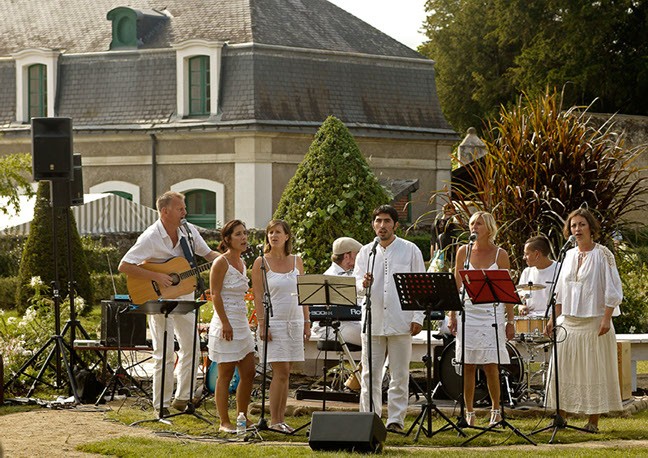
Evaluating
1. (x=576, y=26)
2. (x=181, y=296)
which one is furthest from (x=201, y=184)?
(x=181, y=296)

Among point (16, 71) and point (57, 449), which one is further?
point (16, 71)

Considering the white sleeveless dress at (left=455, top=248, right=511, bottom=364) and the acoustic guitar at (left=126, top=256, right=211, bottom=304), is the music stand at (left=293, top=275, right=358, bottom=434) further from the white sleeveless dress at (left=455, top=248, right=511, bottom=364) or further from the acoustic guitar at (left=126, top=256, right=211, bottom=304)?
the acoustic guitar at (left=126, top=256, right=211, bottom=304)

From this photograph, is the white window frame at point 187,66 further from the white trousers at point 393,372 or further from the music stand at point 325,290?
the music stand at point 325,290

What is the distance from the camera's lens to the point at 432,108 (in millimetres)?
35094

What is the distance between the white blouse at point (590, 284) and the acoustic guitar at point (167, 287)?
3.17m

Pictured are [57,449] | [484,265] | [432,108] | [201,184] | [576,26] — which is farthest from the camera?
[576,26]

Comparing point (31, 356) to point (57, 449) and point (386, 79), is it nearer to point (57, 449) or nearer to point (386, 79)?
point (57, 449)

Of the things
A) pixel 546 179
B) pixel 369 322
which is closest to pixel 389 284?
pixel 369 322

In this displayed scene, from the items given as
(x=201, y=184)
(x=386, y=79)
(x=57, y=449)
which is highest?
(x=386, y=79)

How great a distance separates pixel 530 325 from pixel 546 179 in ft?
10.1

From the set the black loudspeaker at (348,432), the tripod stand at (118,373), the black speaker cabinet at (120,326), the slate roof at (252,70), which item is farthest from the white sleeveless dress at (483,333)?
the slate roof at (252,70)

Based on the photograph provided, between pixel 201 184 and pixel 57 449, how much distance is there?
22.5 m

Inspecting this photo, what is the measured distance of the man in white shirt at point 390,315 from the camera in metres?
11.3

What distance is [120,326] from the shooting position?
45.2ft
